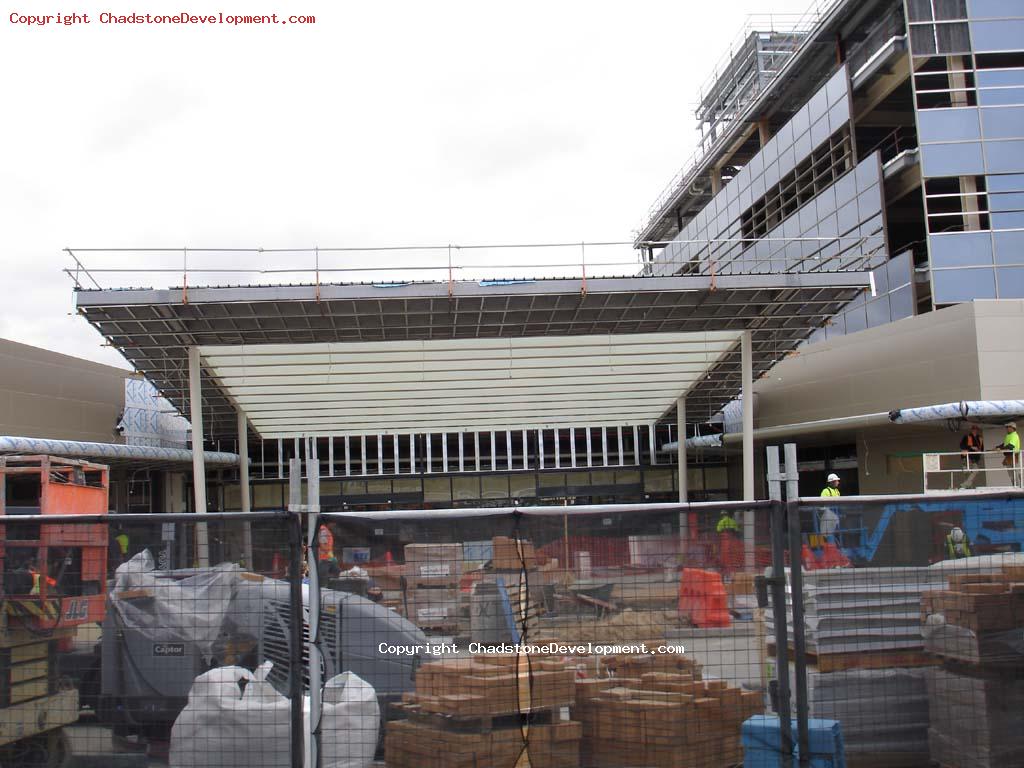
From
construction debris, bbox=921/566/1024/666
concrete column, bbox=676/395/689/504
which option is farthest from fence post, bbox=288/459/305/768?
concrete column, bbox=676/395/689/504

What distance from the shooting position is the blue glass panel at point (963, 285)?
26.8 metres

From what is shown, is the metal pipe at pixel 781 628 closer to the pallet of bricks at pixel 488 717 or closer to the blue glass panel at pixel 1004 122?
the pallet of bricks at pixel 488 717

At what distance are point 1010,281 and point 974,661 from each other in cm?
2517

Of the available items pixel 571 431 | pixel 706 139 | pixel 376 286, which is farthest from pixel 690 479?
pixel 706 139

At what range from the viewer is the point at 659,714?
5.38m

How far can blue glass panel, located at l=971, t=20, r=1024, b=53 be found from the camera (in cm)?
2786

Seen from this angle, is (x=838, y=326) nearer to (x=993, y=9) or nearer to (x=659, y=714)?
(x=993, y=9)

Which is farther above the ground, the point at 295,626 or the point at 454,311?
the point at 454,311

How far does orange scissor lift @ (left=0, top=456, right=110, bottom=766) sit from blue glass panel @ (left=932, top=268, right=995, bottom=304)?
27045 mm

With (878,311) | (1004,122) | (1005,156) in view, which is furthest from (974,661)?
(1004,122)

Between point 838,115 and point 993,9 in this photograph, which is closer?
point 993,9

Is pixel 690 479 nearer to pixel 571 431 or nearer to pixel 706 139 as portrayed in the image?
pixel 571 431

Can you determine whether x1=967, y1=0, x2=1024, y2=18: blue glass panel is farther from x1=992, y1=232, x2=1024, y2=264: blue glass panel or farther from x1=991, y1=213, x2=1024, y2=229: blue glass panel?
x1=992, y1=232, x2=1024, y2=264: blue glass panel

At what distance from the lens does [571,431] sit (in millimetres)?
34438
